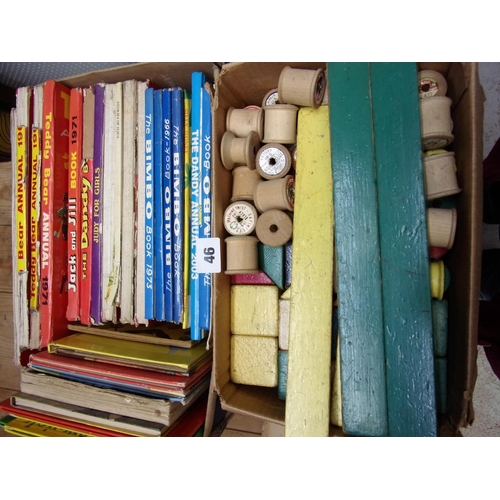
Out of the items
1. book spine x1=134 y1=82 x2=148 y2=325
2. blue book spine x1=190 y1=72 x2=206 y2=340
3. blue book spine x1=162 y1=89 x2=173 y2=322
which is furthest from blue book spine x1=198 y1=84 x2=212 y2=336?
book spine x1=134 y1=82 x2=148 y2=325

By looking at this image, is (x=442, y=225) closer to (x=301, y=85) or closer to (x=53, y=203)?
(x=301, y=85)

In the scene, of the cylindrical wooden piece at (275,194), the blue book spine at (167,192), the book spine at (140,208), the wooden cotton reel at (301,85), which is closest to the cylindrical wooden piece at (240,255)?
the cylindrical wooden piece at (275,194)

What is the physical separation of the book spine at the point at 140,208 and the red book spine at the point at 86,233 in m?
0.23

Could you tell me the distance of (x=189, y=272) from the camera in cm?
129

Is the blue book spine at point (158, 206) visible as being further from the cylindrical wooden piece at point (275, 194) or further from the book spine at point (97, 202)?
the cylindrical wooden piece at point (275, 194)

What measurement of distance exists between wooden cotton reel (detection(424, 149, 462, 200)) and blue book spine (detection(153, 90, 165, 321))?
958mm

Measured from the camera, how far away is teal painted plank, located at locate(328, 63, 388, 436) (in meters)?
1.05

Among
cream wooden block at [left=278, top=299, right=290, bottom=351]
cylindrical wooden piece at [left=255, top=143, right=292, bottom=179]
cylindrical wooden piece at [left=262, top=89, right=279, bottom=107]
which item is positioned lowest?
cream wooden block at [left=278, top=299, right=290, bottom=351]

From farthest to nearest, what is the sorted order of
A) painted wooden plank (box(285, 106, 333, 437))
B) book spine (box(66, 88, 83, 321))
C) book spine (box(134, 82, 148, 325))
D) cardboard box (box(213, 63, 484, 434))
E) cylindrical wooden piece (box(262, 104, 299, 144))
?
book spine (box(66, 88, 83, 321)), book spine (box(134, 82, 148, 325)), cylindrical wooden piece (box(262, 104, 299, 144)), painted wooden plank (box(285, 106, 333, 437)), cardboard box (box(213, 63, 484, 434))

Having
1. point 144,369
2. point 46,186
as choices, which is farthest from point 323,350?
point 46,186

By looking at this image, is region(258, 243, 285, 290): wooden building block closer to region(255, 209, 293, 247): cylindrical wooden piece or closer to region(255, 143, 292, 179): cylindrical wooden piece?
region(255, 209, 293, 247): cylindrical wooden piece

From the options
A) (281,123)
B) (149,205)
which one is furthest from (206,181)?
(281,123)

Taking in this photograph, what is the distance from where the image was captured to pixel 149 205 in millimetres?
1300

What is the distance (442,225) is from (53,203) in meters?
1.49
